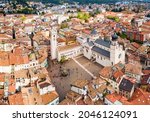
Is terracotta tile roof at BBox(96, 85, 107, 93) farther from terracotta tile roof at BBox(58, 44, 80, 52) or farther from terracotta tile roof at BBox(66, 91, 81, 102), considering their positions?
terracotta tile roof at BBox(58, 44, 80, 52)

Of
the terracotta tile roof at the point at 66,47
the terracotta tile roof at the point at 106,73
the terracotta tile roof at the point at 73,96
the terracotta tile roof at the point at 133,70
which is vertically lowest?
the terracotta tile roof at the point at 73,96

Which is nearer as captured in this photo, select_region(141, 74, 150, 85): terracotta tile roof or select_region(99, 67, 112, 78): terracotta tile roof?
select_region(141, 74, 150, 85): terracotta tile roof

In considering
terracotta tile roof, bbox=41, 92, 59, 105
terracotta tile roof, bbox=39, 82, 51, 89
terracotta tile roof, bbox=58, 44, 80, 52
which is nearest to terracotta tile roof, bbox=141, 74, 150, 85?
terracotta tile roof, bbox=41, 92, 59, 105

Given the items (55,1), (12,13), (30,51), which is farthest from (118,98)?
(55,1)

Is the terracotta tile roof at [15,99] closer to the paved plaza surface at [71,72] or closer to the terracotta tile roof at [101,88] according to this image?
the paved plaza surface at [71,72]

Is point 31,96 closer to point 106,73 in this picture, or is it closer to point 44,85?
point 44,85

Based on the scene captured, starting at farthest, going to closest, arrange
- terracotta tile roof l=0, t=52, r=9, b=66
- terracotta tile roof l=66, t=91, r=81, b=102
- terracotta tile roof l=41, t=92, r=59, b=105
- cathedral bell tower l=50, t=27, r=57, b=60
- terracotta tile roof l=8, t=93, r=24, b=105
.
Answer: cathedral bell tower l=50, t=27, r=57, b=60 < terracotta tile roof l=0, t=52, r=9, b=66 < terracotta tile roof l=66, t=91, r=81, b=102 < terracotta tile roof l=41, t=92, r=59, b=105 < terracotta tile roof l=8, t=93, r=24, b=105

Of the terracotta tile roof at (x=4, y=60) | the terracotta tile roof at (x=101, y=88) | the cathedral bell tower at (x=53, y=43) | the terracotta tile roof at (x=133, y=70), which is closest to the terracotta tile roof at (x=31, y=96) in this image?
the terracotta tile roof at (x=101, y=88)

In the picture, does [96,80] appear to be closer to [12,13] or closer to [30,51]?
[30,51]
